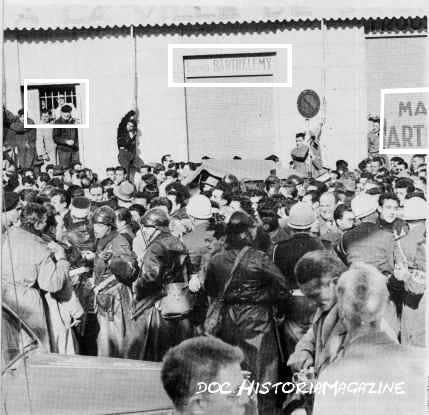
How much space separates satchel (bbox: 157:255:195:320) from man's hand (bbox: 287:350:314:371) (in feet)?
1.91

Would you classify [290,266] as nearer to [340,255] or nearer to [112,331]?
[340,255]

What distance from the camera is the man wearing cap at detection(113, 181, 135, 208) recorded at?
5324 mm

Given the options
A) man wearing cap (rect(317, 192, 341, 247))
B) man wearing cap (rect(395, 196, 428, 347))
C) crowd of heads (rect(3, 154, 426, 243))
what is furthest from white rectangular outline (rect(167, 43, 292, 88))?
man wearing cap (rect(395, 196, 428, 347))

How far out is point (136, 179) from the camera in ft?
17.5

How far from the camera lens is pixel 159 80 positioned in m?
5.29

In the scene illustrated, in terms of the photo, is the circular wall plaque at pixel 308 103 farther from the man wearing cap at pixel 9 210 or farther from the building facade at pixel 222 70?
the man wearing cap at pixel 9 210

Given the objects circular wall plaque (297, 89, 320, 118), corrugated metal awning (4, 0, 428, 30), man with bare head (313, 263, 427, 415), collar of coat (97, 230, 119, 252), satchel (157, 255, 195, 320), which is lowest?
man with bare head (313, 263, 427, 415)

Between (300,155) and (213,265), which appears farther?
(300,155)

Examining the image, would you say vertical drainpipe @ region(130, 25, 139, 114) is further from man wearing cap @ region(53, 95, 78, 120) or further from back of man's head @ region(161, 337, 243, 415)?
back of man's head @ region(161, 337, 243, 415)

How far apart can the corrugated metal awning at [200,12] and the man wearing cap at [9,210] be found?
86cm

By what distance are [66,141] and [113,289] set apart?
31.6 inches

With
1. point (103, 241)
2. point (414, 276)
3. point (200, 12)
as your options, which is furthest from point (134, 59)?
point (414, 276)

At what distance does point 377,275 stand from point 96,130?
1.63m

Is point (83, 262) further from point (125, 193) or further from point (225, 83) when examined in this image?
point (225, 83)
